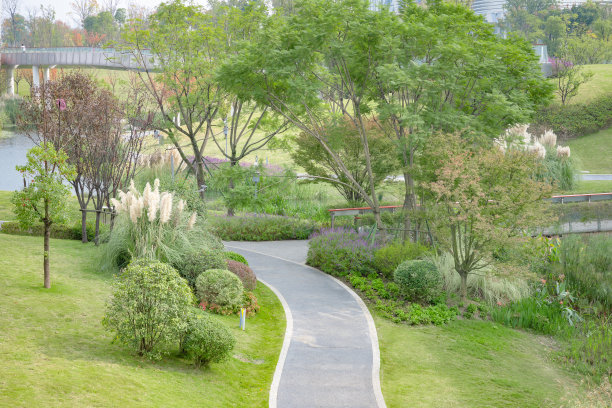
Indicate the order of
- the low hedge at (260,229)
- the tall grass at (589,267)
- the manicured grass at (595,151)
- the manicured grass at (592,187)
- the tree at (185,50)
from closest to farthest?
the tall grass at (589,267)
the low hedge at (260,229)
the tree at (185,50)
the manicured grass at (592,187)
the manicured grass at (595,151)

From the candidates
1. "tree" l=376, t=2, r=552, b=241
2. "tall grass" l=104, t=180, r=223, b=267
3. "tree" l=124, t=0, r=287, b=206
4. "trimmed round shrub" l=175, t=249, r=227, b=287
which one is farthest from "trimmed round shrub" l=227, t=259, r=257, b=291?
"tree" l=124, t=0, r=287, b=206

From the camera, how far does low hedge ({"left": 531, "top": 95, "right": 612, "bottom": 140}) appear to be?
4544 cm

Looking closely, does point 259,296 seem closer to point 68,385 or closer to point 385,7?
point 68,385

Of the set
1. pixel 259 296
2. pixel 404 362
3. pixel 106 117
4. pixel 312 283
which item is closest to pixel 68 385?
pixel 404 362

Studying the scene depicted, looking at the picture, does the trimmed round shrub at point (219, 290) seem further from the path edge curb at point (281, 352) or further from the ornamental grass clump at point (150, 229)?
the path edge curb at point (281, 352)

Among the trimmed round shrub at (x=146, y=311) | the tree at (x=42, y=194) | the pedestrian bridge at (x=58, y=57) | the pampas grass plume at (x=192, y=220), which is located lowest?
the trimmed round shrub at (x=146, y=311)

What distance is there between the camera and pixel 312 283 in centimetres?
1523

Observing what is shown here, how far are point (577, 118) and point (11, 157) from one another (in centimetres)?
4113

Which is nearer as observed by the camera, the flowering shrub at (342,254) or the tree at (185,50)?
the flowering shrub at (342,254)

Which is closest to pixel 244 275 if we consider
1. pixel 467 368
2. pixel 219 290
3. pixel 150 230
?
pixel 219 290

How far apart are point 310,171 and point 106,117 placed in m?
8.91

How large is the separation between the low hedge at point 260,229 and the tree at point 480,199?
7.13 meters

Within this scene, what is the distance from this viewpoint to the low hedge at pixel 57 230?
1755cm

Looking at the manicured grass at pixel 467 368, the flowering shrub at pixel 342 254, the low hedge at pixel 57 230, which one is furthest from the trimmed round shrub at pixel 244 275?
the low hedge at pixel 57 230
